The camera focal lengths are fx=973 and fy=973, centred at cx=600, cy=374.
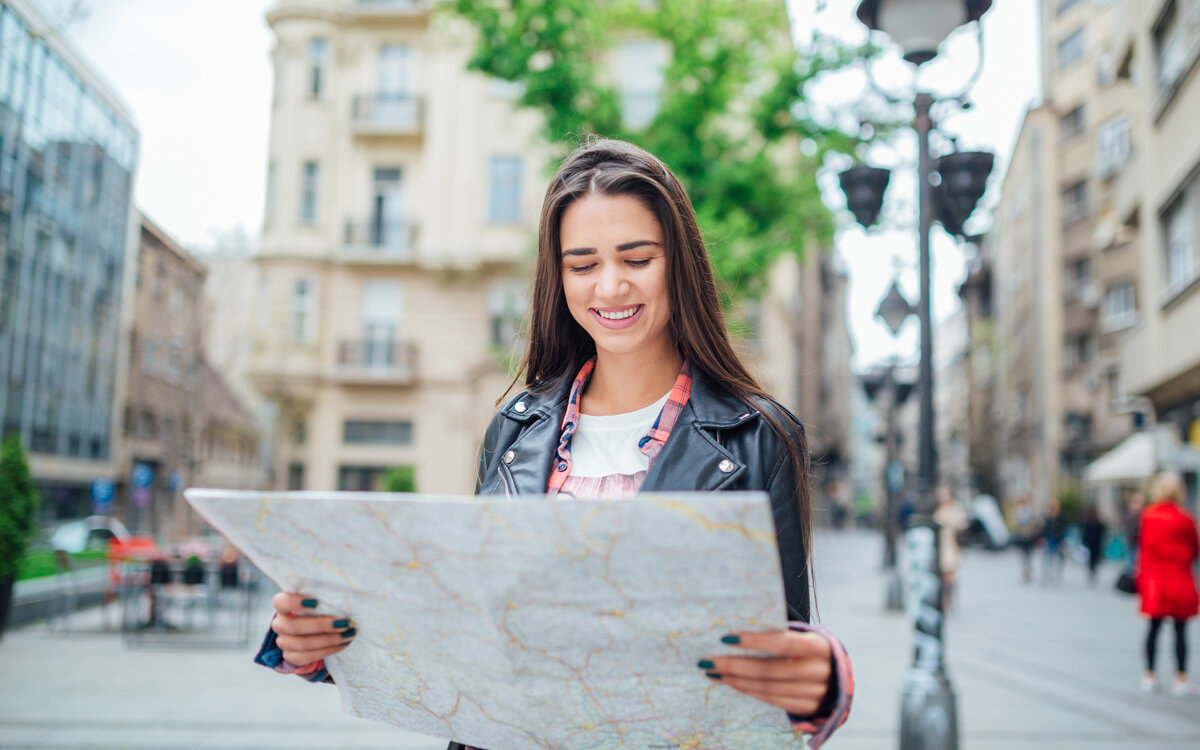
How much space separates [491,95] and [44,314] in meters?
20.6

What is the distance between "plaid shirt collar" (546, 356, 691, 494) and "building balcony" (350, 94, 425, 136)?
2673 centimetres

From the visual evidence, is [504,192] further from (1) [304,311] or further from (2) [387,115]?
(1) [304,311]

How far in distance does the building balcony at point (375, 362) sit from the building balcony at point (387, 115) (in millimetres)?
5890

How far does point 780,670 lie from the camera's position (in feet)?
4.14

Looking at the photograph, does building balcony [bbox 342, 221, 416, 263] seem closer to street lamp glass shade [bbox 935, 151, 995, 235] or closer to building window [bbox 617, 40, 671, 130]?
building window [bbox 617, 40, 671, 130]

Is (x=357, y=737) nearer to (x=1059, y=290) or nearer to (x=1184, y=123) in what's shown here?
(x=1184, y=123)

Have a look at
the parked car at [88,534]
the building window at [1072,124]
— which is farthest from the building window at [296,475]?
the building window at [1072,124]

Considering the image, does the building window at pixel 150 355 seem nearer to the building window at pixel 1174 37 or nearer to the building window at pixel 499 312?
the building window at pixel 1174 37

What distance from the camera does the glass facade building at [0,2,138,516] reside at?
295 inches

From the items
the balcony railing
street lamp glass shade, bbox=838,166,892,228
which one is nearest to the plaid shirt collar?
street lamp glass shade, bbox=838,166,892,228

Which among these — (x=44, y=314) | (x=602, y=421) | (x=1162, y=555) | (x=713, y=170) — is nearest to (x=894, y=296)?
(x=1162, y=555)

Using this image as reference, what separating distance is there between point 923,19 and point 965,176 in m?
1.88

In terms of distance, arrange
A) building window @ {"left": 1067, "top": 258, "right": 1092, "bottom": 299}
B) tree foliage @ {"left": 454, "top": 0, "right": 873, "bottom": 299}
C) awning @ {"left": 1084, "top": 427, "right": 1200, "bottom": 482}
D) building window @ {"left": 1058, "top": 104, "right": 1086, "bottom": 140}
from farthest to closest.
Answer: building window @ {"left": 1058, "top": 104, "right": 1086, "bottom": 140} < building window @ {"left": 1067, "top": 258, "right": 1092, "bottom": 299} < tree foliage @ {"left": 454, "top": 0, "right": 873, "bottom": 299} < awning @ {"left": 1084, "top": 427, "right": 1200, "bottom": 482}

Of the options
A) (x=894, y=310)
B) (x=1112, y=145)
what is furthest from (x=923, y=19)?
(x=1112, y=145)
